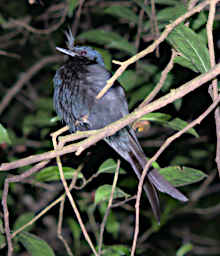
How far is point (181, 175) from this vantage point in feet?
6.28

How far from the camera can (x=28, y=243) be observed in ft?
6.40

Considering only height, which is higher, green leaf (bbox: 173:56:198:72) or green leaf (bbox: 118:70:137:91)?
green leaf (bbox: 173:56:198:72)

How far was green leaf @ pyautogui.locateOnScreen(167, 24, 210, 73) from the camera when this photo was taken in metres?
1.58

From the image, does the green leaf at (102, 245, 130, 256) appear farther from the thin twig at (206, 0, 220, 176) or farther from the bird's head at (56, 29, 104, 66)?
the bird's head at (56, 29, 104, 66)

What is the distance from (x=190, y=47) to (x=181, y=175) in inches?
25.9

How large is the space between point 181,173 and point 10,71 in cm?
291

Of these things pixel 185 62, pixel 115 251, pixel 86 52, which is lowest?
pixel 115 251

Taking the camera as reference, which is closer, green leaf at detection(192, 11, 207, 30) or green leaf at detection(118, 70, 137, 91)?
green leaf at detection(192, 11, 207, 30)

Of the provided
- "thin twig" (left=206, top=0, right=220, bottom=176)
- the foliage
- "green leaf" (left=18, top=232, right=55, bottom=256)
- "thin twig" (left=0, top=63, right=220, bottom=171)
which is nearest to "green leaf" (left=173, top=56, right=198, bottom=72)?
the foliage

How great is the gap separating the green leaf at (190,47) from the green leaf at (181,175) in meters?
0.54

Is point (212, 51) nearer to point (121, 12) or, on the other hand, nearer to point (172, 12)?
point (172, 12)

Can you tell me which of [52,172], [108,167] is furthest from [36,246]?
[108,167]

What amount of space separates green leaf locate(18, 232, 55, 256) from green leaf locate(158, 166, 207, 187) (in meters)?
0.69

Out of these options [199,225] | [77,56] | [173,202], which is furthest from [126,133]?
[199,225]
